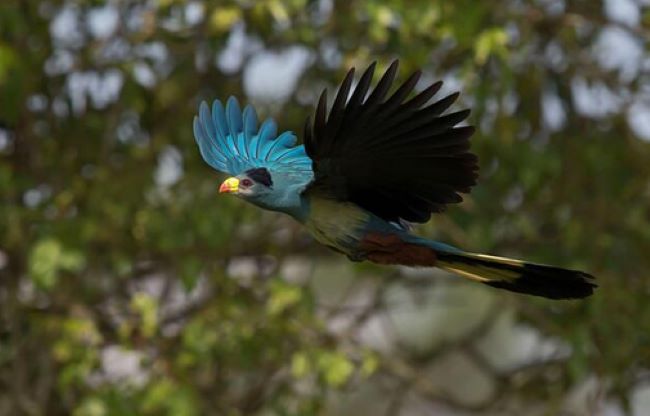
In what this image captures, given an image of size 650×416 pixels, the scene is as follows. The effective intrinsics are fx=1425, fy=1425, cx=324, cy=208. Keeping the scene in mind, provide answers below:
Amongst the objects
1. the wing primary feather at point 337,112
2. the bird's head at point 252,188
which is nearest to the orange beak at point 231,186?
the bird's head at point 252,188

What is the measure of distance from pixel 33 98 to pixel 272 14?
40.1 inches

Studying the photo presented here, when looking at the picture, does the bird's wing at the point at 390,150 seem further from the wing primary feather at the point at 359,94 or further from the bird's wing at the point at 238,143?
the bird's wing at the point at 238,143

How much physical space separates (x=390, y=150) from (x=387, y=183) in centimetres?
12

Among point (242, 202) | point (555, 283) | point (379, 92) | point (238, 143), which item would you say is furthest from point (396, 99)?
point (242, 202)

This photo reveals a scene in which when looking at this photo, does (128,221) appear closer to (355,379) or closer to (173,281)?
(173,281)

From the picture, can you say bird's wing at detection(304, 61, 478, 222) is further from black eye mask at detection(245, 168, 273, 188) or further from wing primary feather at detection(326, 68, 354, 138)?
black eye mask at detection(245, 168, 273, 188)

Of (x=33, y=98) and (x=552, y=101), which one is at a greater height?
(x=552, y=101)

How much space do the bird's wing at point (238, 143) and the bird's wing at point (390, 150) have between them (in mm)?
325

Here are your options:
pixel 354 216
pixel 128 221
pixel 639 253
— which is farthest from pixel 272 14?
pixel 354 216

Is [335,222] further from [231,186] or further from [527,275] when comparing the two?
[527,275]

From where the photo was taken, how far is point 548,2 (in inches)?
211

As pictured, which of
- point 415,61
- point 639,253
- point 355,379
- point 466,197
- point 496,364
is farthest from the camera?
point 496,364

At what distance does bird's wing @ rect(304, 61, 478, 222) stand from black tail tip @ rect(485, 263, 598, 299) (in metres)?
0.21

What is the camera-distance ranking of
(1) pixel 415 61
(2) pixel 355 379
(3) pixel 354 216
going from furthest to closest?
1. (2) pixel 355 379
2. (1) pixel 415 61
3. (3) pixel 354 216
